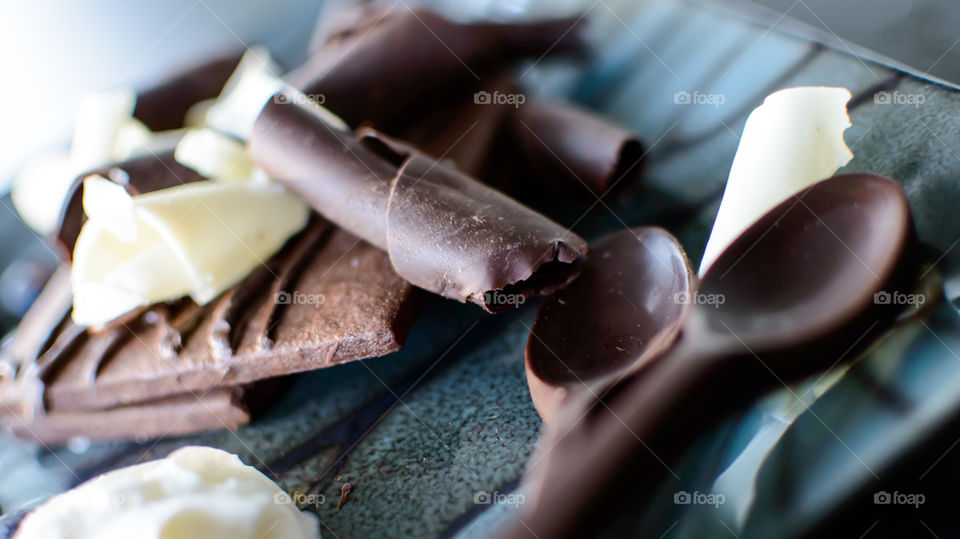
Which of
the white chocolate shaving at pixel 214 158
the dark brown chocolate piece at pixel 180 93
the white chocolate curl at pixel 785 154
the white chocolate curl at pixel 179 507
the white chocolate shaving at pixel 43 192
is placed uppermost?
the white chocolate curl at pixel 785 154

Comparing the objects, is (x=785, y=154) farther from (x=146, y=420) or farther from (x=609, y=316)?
(x=146, y=420)

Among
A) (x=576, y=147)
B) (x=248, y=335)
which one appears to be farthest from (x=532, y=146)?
(x=248, y=335)

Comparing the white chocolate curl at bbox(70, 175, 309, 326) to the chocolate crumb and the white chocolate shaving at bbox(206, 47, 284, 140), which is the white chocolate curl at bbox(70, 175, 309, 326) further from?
the chocolate crumb

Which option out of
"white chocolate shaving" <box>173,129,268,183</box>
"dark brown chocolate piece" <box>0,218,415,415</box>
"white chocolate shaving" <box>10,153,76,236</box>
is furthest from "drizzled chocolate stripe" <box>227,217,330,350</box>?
"white chocolate shaving" <box>10,153,76,236</box>

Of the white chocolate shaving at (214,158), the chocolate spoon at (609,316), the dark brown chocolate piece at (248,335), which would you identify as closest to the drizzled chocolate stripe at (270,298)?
the dark brown chocolate piece at (248,335)

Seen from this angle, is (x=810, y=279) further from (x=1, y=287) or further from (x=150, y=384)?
(x=1, y=287)

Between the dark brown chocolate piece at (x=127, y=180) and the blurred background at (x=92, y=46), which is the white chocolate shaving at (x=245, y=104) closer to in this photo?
the dark brown chocolate piece at (x=127, y=180)
